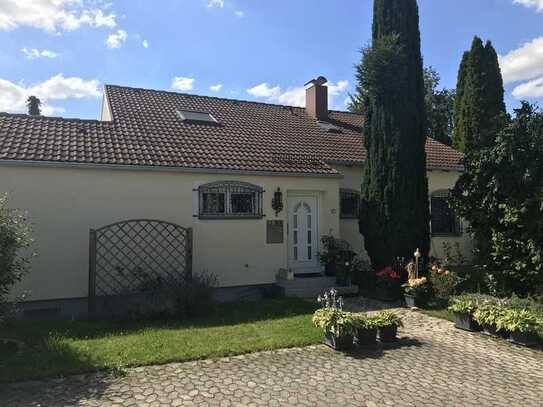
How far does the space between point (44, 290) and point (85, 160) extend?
2819mm

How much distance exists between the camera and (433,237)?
15156mm

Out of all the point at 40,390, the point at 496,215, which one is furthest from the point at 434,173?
the point at 40,390

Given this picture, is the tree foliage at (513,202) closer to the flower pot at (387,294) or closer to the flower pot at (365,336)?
the flower pot at (387,294)

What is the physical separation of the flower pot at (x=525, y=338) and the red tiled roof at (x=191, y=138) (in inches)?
245

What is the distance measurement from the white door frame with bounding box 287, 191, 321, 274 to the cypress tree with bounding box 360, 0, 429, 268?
1.33 meters

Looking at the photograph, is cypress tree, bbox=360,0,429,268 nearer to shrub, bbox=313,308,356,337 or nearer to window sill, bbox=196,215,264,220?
window sill, bbox=196,215,264,220

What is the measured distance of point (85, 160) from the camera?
9.66 meters

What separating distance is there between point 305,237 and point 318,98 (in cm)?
697

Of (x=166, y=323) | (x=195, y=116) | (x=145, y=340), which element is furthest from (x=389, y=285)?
(x=195, y=116)

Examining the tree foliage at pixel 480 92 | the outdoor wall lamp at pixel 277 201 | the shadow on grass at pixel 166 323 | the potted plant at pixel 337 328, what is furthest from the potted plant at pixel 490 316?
the tree foliage at pixel 480 92

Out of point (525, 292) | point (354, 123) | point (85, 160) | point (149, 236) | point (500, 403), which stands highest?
point (354, 123)

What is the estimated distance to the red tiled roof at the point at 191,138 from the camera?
396 inches

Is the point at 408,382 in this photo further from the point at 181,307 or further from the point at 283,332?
the point at 181,307

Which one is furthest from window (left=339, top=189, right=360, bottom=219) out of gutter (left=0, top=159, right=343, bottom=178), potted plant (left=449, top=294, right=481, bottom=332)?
potted plant (left=449, top=294, right=481, bottom=332)
